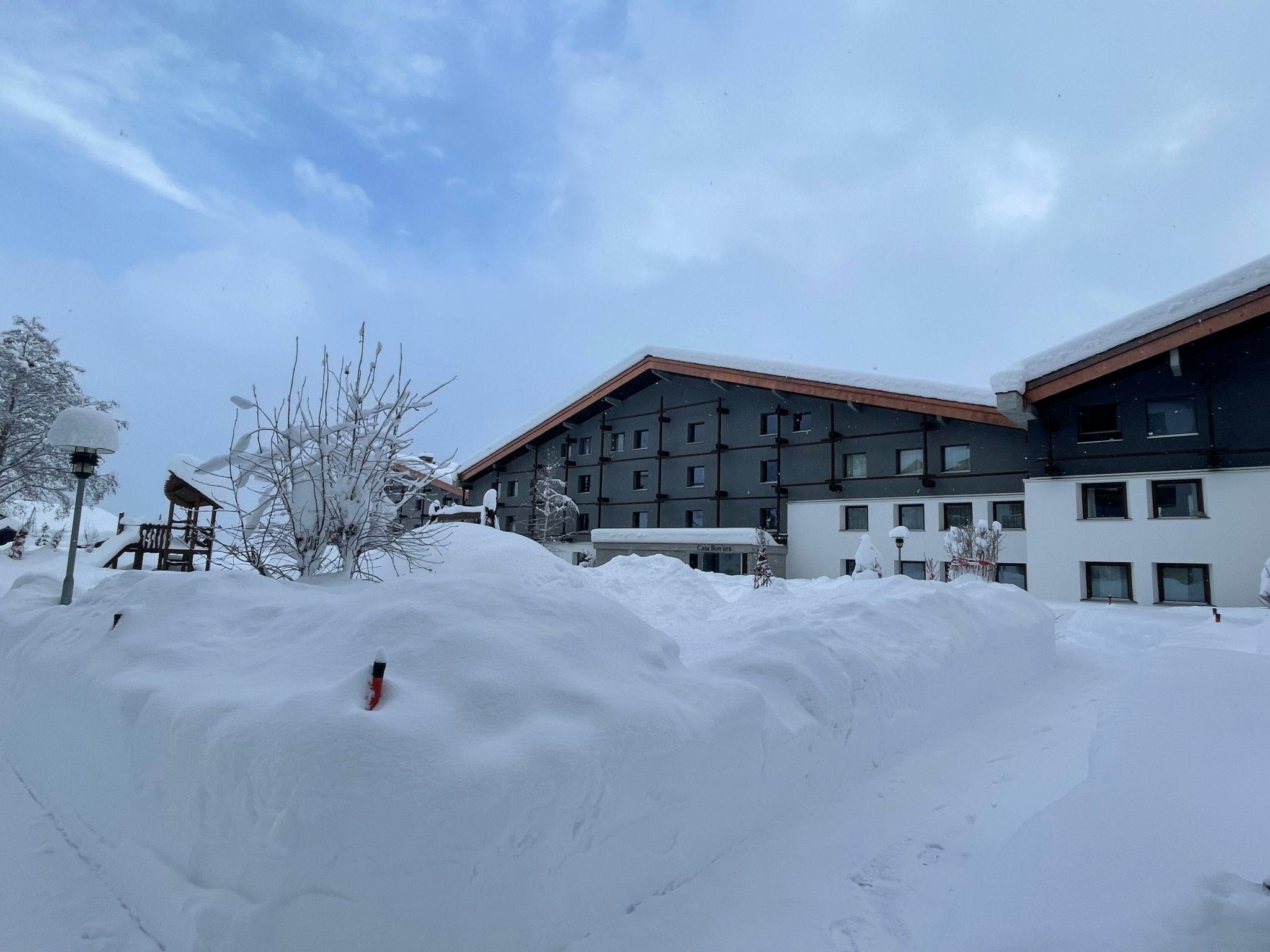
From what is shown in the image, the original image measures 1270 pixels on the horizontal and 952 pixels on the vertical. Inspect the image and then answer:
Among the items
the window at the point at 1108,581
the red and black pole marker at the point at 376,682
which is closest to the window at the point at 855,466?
the window at the point at 1108,581

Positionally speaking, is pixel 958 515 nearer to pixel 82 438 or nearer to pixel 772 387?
pixel 772 387

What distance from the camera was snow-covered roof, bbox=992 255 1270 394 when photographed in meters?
15.3

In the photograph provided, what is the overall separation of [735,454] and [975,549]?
1080cm

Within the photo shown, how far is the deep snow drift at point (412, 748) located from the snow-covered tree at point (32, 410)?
84.5 feet

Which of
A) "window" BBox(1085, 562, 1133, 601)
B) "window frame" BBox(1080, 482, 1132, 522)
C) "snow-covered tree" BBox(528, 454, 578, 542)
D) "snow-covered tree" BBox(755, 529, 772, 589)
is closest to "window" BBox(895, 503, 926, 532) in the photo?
"snow-covered tree" BBox(755, 529, 772, 589)

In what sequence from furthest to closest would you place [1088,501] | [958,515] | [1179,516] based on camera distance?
[958,515] < [1088,501] < [1179,516]

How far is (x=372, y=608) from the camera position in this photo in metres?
3.50

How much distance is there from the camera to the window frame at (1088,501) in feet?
60.1

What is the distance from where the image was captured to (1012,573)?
21.0 meters

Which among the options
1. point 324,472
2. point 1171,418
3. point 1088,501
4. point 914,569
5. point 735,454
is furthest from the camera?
point 735,454

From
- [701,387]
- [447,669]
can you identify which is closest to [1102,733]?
[447,669]

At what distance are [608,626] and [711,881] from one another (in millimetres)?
1388

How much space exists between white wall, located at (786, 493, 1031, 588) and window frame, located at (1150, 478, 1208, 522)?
312cm

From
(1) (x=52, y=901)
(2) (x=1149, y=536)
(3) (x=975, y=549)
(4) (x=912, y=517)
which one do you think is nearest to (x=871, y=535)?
(4) (x=912, y=517)
